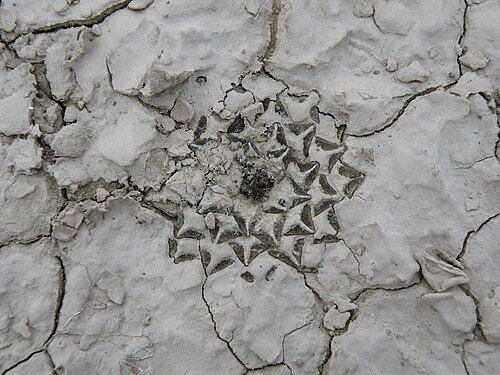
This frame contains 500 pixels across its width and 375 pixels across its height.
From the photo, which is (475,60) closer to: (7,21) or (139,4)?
(139,4)

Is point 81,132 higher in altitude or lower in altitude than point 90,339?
higher

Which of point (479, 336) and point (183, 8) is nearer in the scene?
point (479, 336)

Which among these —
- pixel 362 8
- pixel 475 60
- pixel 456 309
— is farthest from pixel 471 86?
pixel 456 309

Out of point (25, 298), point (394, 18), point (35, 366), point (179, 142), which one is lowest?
point (35, 366)

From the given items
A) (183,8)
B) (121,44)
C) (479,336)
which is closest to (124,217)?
(121,44)

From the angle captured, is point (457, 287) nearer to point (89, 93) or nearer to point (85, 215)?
point (85, 215)

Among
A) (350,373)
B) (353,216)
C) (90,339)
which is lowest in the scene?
(350,373)
